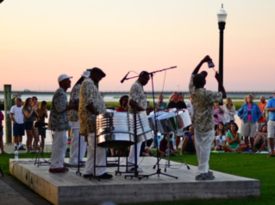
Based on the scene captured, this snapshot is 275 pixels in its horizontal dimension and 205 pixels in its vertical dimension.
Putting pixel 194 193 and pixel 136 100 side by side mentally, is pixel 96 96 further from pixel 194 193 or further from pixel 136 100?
pixel 194 193

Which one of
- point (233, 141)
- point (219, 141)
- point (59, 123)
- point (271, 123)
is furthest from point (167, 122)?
point (233, 141)

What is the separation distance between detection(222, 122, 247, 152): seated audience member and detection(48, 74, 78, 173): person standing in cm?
773

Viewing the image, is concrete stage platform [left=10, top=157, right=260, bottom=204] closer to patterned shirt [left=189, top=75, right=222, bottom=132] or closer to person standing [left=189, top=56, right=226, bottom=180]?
person standing [left=189, top=56, right=226, bottom=180]

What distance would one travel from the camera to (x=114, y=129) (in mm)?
8773

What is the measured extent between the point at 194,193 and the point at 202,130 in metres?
0.99

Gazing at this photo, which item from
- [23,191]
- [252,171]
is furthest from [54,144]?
[252,171]

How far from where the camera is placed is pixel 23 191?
1023 cm

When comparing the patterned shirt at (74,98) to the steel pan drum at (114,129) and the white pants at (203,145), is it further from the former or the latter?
the white pants at (203,145)

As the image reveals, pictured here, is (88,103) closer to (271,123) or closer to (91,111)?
(91,111)

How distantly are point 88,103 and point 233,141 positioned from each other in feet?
29.6

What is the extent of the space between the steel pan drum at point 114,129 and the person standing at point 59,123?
1.52 m

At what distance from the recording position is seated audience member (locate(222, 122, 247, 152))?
17.0 meters

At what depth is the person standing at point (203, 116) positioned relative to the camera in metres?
9.06

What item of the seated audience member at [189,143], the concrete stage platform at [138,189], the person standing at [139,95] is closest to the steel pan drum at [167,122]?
the person standing at [139,95]
